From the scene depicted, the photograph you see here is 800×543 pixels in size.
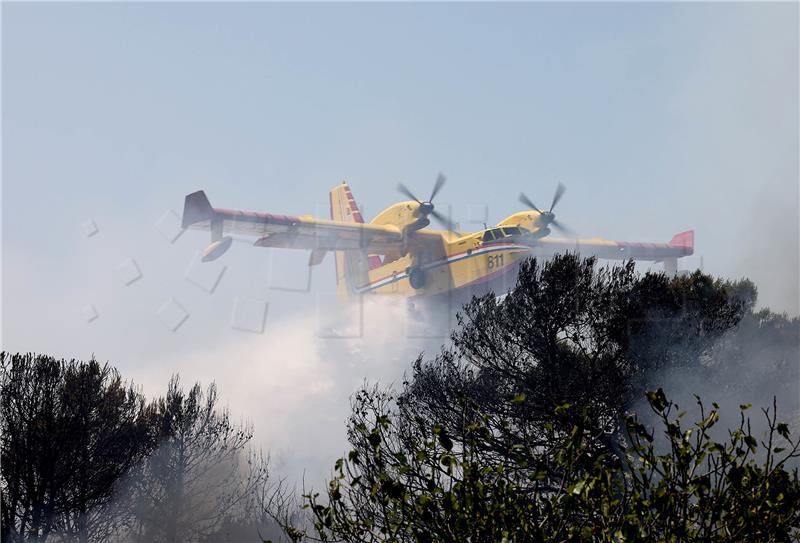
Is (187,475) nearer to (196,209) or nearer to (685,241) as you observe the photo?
(196,209)

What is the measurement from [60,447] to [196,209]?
1618 cm

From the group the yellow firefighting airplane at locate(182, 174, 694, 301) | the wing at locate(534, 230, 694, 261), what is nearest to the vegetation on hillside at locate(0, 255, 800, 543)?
the yellow firefighting airplane at locate(182, 174, 694, 301)

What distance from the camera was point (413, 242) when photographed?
50.3m

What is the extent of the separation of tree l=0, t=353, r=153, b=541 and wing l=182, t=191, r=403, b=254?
482 inches

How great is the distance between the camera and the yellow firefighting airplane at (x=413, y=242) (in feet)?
145

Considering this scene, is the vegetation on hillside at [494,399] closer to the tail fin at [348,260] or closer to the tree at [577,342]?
the tree at [577,342]

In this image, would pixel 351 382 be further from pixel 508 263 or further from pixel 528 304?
pixel 528 304

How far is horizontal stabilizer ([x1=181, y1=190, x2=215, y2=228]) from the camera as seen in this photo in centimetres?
4281

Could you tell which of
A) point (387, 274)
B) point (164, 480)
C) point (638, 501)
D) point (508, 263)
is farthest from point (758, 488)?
point (387, 274)

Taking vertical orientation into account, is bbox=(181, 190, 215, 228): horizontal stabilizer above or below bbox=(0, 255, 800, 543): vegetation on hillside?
above

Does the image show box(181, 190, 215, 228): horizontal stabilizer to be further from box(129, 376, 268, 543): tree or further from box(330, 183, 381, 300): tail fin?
box(330, 183, 381, 300): tail fin

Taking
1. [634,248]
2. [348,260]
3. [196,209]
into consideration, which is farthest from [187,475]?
[634,248]

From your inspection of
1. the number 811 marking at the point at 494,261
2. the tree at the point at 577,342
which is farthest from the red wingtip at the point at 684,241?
the tree at the point at 577,342

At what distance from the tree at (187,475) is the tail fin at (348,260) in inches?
→ 776
